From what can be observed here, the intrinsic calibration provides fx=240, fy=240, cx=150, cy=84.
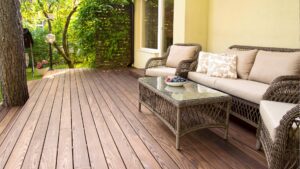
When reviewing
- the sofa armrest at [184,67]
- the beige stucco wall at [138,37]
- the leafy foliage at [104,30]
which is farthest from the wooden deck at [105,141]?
the leafy foliage at [104,30]

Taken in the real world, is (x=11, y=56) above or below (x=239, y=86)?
above

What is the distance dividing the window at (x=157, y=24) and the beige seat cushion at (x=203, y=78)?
72.1 inches

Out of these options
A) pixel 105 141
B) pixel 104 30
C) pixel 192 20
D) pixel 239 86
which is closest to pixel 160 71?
pixel 192 20

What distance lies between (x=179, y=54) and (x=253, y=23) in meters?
1.26

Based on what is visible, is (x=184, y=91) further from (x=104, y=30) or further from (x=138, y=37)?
(x=104, y=30)

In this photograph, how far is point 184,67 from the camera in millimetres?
3734

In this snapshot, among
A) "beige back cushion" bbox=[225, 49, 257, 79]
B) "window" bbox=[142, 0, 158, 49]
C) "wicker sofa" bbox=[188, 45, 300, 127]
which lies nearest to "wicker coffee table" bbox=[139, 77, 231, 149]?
"wicker sofa" bbox=[188, 45, 300, 127]

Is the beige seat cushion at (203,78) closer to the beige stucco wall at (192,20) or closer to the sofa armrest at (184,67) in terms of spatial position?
the sofa armrest at (184,67)

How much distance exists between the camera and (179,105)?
2.06 metres

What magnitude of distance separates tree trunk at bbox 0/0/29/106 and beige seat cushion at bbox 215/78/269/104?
2.92 metres

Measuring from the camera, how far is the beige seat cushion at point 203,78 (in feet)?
10.0

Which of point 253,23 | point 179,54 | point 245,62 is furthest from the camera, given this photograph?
point 179,54

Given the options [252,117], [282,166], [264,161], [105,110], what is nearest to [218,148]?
[264,161]

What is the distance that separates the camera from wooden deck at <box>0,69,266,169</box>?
1.91m
